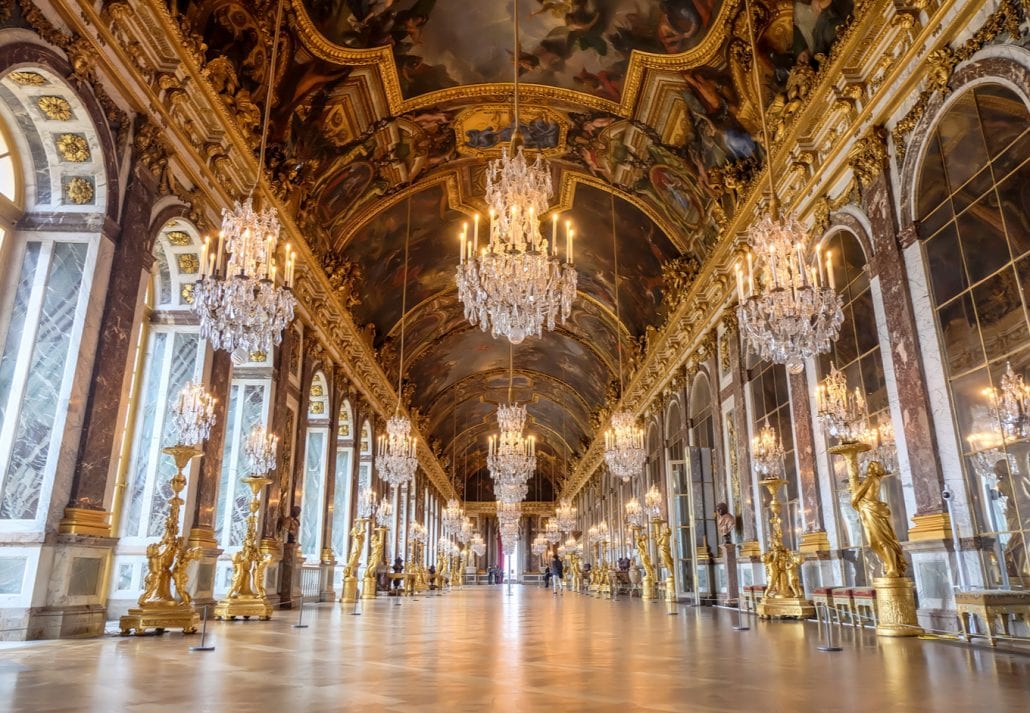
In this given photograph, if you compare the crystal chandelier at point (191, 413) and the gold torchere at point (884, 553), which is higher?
the crystal chandelier at point (191, 413)

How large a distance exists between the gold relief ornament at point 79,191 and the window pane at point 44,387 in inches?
18.5

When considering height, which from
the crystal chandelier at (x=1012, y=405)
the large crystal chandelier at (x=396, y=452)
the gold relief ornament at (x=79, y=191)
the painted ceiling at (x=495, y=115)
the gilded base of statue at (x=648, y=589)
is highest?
the painted ceiling at (x=495, y=115)

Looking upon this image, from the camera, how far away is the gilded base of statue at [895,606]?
671 centimetres

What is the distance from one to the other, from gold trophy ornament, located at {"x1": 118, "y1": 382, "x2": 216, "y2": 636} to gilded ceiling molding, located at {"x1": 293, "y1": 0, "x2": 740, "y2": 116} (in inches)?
233

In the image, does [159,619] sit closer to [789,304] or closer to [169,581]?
[169,581]

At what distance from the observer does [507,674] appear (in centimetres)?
411

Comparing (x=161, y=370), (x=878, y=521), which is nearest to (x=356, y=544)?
(x=161, y=370)

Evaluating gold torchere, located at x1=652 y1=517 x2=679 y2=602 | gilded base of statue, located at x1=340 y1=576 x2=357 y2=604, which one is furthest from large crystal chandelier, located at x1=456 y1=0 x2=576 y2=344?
gold torchere, located at x1=652 y1=517 x2=679 y2=602

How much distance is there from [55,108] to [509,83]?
27.0 ft

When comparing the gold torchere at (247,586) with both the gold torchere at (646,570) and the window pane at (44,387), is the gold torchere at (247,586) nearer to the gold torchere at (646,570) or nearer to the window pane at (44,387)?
the window pane at (44,387)

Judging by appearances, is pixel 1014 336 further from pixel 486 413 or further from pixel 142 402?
pixel 486 413

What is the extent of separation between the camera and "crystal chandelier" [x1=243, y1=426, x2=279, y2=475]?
10.1 meters

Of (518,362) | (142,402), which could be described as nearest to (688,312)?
(142,402)

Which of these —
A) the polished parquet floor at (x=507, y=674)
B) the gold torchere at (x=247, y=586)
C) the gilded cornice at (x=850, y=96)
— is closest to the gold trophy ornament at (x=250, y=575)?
the gold torchere at (x=247, y=586)
